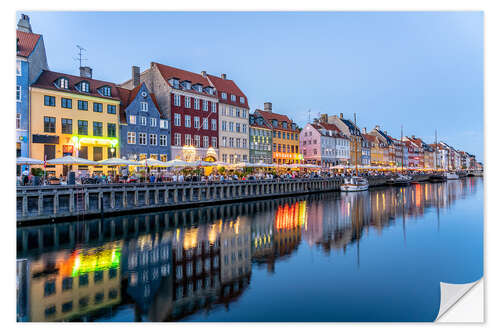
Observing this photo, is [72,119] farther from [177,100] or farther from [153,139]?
[177,100]

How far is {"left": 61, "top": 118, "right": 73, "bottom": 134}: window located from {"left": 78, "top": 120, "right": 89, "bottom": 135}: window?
812 mm

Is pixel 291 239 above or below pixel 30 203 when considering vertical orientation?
below

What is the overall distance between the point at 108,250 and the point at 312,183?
35.8 m

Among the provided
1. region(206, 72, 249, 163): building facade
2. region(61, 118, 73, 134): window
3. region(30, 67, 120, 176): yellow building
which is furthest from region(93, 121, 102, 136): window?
region(206, 72, 249, 163): building facade

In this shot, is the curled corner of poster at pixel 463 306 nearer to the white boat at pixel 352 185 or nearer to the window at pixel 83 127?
the window at pixel 83 127

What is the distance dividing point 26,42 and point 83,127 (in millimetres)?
8033

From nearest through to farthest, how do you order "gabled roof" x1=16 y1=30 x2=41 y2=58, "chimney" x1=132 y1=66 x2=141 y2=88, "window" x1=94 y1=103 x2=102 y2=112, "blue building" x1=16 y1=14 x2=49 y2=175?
"blue building" x1=16 y1=14 x2=49 y2=175 < "gabled roof" x1=16 y1=30 x2=41 y2=58 < "window" x1=94 y1=103 x2=102 y2=112 < "chimney" x1=132 y1=66 x2=141 y2=88

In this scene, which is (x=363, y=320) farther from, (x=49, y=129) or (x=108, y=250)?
(x=49, y=129)

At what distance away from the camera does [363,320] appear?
8805 millimetres

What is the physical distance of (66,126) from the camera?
103 feet

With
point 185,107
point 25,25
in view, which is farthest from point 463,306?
point 185,107

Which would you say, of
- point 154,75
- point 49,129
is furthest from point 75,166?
point 154,75

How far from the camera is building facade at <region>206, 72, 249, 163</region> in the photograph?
4872cm

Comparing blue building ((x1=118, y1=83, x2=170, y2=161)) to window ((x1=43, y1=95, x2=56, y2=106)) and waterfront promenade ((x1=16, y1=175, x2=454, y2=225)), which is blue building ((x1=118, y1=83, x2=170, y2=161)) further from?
waterfront promenade ((x1=16, y1=175, x2=454, y2=225))
